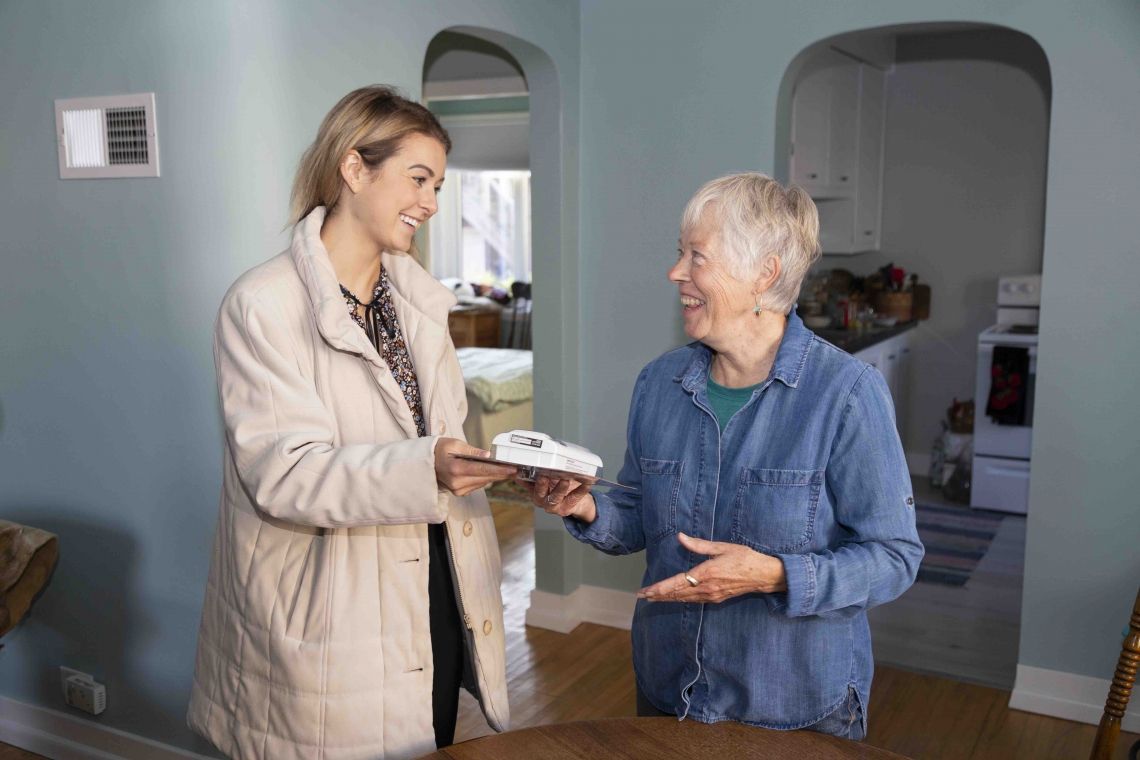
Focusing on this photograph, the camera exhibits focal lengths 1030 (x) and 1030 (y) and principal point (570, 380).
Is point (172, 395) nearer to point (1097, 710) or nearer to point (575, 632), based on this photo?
point (575, 632)

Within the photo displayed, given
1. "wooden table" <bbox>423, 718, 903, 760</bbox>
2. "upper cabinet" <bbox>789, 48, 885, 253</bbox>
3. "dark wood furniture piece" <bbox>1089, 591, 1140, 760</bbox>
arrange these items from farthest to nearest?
"upper cabinet" <bbox>789, 48, 885, 253</bbox> < "dark wood furniture piece" <bbox>1089, 591, 1140, 760</bbox> < "wooden table" <bbox>423, 718, 903, 760</bbox>

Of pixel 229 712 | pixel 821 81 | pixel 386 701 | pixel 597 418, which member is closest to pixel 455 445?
pixel 386 701

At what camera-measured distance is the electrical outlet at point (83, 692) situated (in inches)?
110

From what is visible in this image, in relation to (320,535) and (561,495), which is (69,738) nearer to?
(320,535)

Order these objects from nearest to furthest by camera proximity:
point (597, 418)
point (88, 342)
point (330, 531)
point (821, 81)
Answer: point (330, 531), point (88, 342), point (597, 418), point (821, 81)

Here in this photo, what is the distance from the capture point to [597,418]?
393cm

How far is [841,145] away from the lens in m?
5.51

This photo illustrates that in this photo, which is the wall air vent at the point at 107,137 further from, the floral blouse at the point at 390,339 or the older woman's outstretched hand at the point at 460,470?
the older woman's outstretched hand at the point at 460,470

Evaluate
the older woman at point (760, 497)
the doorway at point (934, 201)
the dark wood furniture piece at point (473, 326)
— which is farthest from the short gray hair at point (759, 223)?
the dark wood furniture piece at point (473, 326)

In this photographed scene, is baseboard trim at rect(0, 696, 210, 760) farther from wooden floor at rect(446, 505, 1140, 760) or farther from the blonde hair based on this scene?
the blonde hair

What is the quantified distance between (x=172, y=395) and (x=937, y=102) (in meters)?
5.00

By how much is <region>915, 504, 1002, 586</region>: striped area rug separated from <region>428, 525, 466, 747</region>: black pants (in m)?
3.24

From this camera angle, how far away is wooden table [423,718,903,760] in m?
1.38

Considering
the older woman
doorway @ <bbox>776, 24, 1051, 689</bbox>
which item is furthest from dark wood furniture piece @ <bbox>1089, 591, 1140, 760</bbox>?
doorway @ <bbox>776, 24, 1051, 689</bbox>
